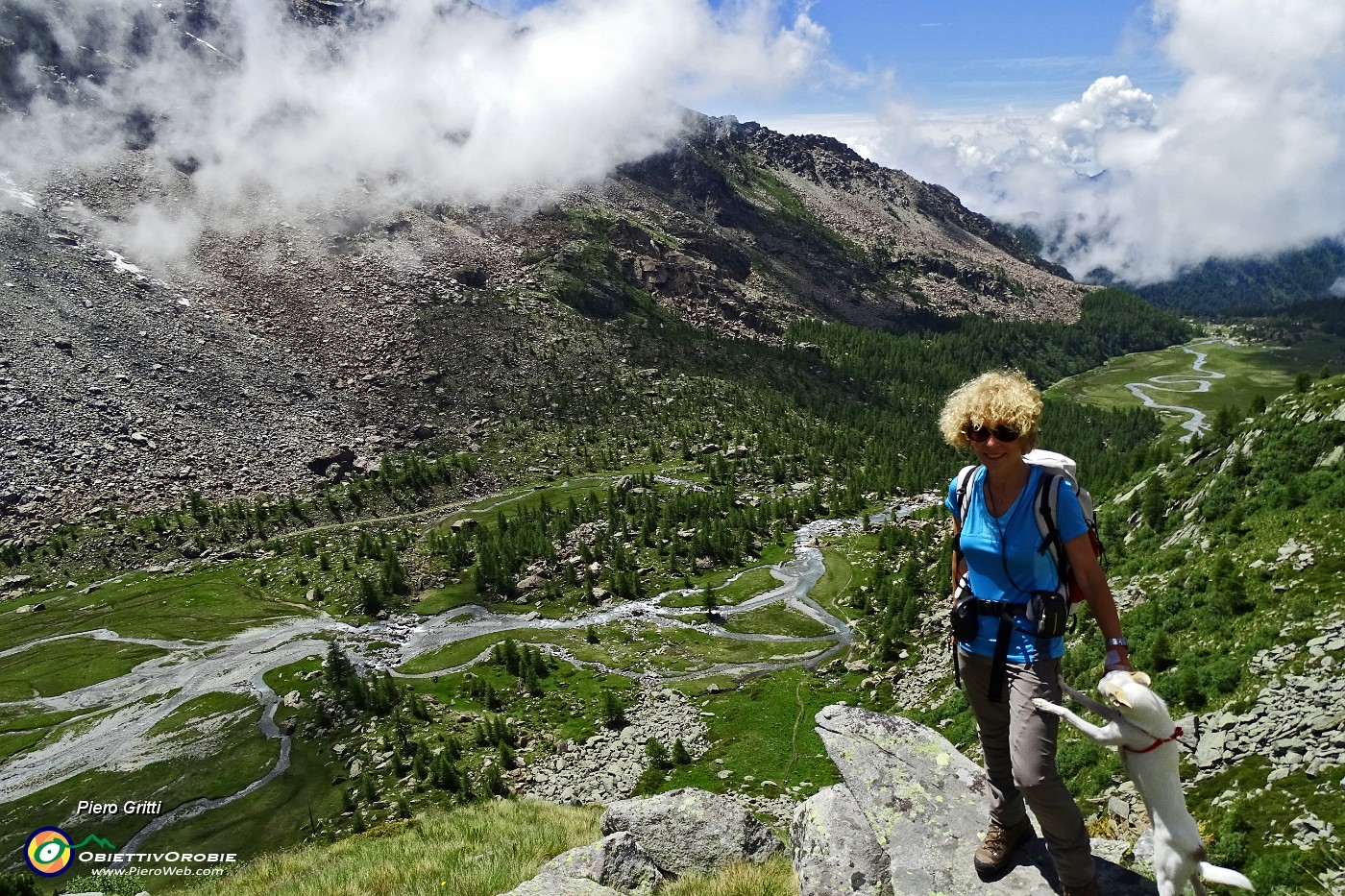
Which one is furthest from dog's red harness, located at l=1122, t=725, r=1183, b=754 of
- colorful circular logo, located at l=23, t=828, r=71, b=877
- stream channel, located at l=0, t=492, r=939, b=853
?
stream channel, located at l=0, t=492, r=939, b=853

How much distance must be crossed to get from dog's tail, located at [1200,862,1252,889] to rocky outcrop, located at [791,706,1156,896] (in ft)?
6.43

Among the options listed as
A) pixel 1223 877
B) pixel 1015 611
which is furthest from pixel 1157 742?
pixel 1015 611

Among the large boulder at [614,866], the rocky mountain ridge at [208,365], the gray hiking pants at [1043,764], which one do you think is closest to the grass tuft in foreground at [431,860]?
the large boulder at [614,866]

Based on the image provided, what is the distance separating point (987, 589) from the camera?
8023 millimetres

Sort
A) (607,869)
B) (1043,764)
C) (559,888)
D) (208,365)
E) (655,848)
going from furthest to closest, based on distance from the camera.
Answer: (208,365) < (655,848) < (607,869) < (559,888) < (1043,764)

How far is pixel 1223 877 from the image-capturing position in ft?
20.4

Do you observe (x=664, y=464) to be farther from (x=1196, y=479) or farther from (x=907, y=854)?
(x=907, y=854)

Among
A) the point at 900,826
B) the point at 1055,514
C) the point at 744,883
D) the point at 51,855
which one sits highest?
the point at 1055,514

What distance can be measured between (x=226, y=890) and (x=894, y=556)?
100711mm

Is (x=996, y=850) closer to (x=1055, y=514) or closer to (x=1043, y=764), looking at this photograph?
(x=1043, y=764)

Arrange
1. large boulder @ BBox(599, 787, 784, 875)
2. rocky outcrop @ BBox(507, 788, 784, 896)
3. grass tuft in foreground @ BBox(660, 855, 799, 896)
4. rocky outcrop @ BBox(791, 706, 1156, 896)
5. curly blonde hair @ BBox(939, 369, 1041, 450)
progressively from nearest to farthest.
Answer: curly blonde hair @ BBox(939, 369, 1041, 450) → rocky outcrop @ BBox(791, 706, 1156, 896) → grass tuft in foreground @ BBox(660, 855, 799, 896) → rocky outcrop @ BBox(507, 788, 784, 896) → large boulder @ BBox(599, 787, 784, 875)

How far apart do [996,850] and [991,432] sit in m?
5.26

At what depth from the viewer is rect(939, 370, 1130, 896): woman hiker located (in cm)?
737

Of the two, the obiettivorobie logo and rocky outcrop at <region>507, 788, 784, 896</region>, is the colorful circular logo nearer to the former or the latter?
the obiettivorobie logo
